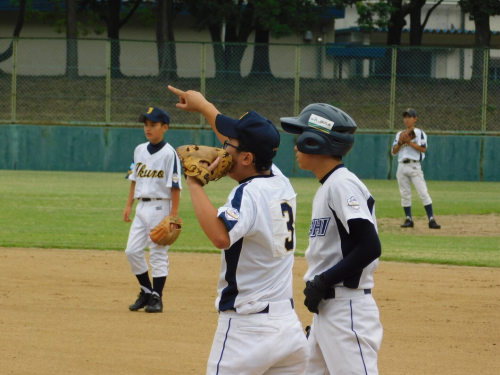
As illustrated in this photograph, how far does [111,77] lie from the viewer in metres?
24.5

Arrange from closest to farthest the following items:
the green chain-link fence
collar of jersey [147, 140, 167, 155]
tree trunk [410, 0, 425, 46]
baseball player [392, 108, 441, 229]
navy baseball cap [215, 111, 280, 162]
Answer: navy baseball cap [215, 111, 280, 162] → collar of jersey [147, 140, 167, 155] → baseball player [392, 108, 441, 229] → the green chain-link fence → tree trunk [410, 0, 425, 46]

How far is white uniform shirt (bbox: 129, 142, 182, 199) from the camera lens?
6504 mm

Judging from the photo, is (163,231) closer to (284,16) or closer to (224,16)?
(284,16)

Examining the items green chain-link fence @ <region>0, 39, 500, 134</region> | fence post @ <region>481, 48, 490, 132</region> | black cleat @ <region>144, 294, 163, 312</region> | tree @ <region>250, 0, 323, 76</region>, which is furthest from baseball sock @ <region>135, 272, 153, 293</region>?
tree @ <region>250, 0, 323, 76</region>

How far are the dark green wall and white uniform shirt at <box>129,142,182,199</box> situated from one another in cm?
1691

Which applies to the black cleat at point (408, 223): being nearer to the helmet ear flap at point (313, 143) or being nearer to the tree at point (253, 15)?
the helmet ear flap at point (313, 143)

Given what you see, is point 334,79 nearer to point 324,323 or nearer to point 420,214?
point 420,214

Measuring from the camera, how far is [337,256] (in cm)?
328

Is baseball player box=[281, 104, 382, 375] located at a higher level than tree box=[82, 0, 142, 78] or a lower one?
lower

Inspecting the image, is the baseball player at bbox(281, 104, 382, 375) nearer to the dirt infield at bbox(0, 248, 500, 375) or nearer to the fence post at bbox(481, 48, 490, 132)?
the dirt infield at bbox(0, 248, 500, 375)

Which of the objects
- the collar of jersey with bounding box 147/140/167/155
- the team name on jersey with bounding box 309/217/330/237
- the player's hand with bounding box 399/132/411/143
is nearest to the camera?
the team name on jersey with bounding box 309/217/330/237

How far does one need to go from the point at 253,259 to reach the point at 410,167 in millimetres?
10212

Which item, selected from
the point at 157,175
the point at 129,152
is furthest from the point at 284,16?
the point at 157,175

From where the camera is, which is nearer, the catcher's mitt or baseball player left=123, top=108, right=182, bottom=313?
the catcher's mitt
